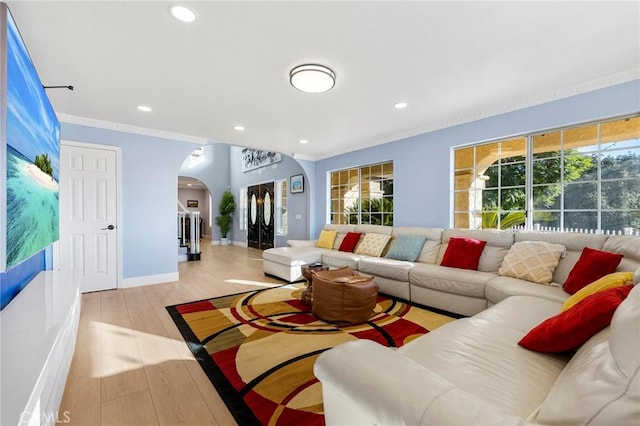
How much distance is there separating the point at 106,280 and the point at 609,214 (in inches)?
242

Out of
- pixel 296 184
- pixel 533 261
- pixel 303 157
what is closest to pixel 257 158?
pixel 296 184

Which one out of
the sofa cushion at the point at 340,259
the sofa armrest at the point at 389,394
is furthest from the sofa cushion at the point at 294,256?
the sofa armrest at the point at 389,394

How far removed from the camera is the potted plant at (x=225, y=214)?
380 inches

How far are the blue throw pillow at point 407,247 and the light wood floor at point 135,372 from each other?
2575 mm

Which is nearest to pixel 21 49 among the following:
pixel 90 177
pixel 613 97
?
pixel 90 177

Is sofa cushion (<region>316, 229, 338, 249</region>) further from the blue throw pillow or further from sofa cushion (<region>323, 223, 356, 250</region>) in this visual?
the blue throw pillow

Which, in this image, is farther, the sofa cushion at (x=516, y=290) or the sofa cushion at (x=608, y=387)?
the sofa cushion at (x=516, y=290)

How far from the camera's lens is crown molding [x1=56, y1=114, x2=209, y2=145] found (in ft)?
12.1

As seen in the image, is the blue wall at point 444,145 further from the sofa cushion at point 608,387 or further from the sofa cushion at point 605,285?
the sofa cushion at point 608,387

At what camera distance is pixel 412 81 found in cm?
275

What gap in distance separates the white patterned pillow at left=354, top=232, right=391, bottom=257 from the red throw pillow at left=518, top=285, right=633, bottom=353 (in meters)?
2.88

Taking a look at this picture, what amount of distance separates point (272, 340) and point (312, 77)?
2341 millimetres

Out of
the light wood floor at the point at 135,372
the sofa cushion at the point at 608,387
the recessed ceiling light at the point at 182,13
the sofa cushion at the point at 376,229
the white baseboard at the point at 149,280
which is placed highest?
the recessed ceiling light at the point at 182,13

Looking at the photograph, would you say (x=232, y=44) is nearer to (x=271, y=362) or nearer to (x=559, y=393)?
(x=271, y=362)
